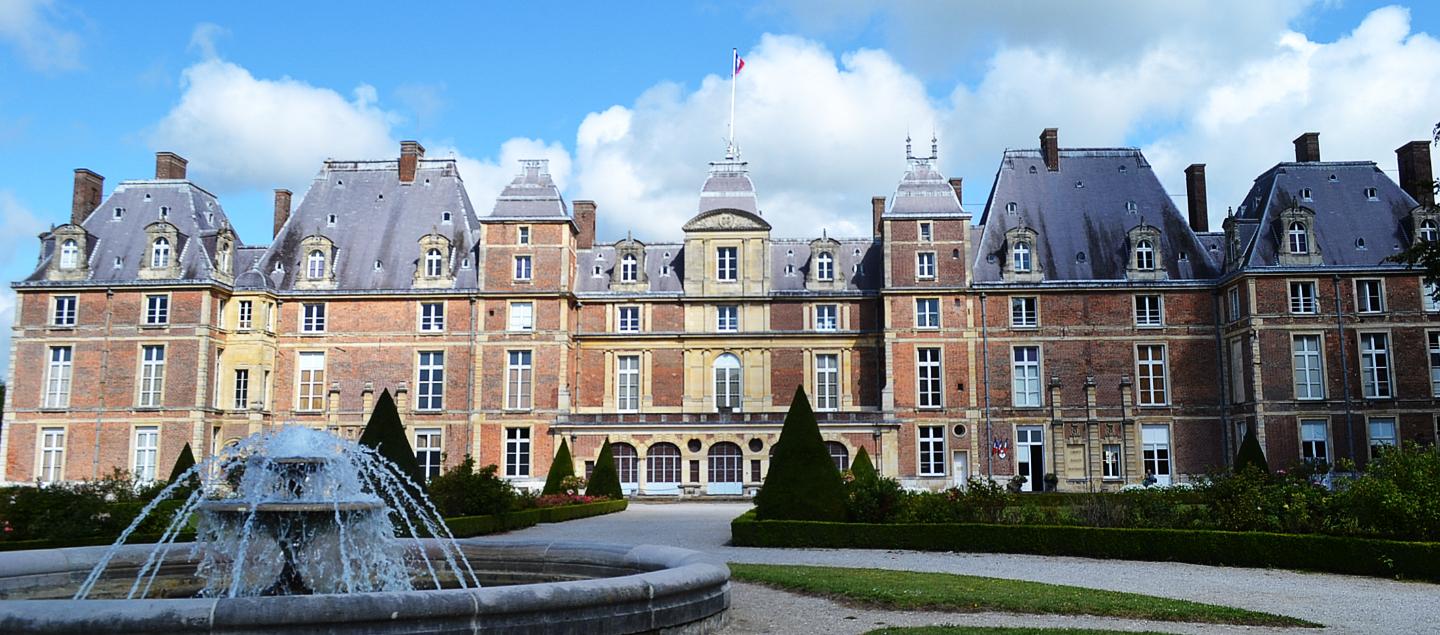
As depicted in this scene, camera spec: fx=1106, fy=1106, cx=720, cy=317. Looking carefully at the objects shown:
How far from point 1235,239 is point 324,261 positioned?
34.0 metres

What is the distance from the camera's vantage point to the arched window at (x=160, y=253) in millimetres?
40594

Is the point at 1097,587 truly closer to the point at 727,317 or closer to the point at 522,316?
the point at 727,317

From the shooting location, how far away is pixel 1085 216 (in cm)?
4288

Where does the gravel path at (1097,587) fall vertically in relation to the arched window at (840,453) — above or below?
below

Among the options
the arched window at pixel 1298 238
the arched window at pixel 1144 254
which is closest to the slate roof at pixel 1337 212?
the arched window at pixel 1298 238

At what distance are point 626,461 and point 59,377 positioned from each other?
20.7m

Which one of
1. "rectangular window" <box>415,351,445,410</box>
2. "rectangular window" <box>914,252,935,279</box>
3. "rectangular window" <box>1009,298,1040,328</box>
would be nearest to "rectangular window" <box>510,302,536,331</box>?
"rectangular window" <box>415,351,445,410</box>

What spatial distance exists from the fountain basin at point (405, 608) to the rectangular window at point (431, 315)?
98.5 feet

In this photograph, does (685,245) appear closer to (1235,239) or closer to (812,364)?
(812,364)

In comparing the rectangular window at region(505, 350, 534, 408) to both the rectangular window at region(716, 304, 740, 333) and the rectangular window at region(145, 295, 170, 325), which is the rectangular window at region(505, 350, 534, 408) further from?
the rectangular window at region(145, 295, 170, 325)

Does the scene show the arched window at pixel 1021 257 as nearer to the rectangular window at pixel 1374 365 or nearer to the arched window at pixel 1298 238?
the arched window at pixel 1298 238

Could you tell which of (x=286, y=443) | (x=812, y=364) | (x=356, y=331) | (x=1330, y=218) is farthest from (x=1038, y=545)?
(x=356, y=331)

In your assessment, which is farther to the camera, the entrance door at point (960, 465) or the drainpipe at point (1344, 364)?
the entrance door at point (960, 465)

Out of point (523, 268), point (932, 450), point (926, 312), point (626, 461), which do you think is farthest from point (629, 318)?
point (932, 450)
